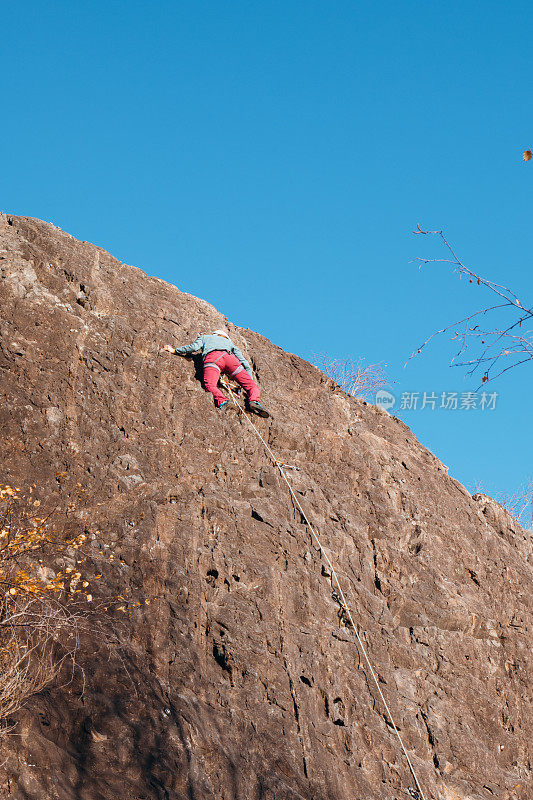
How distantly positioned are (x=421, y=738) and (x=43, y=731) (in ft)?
16.4

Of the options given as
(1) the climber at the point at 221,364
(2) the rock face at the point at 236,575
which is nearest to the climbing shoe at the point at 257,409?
(1) the climber at the point at 221,364

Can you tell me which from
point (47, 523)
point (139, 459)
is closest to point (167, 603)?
point (47, 523)

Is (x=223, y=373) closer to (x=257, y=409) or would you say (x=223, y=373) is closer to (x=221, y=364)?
(x=221, y=364)

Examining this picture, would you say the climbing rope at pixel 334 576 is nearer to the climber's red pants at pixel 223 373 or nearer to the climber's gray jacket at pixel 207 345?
the climber's red pants at pixel 223 373

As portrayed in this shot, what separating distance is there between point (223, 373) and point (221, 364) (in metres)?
0.44

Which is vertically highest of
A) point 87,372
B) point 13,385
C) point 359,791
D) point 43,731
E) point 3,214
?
point 3,214

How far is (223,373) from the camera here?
13523mm

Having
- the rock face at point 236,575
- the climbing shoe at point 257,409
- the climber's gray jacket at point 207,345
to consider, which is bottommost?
A: the rock face at point 236,575

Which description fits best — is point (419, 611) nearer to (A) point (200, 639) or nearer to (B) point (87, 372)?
(A) point (200, 639)

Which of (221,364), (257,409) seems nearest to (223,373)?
(221,364)

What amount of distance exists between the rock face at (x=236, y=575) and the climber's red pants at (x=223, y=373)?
25 centimetres

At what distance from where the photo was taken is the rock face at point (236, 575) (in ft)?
26.2

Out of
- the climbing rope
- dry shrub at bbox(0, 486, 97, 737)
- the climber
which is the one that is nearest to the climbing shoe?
the climber

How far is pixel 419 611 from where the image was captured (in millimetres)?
11383
